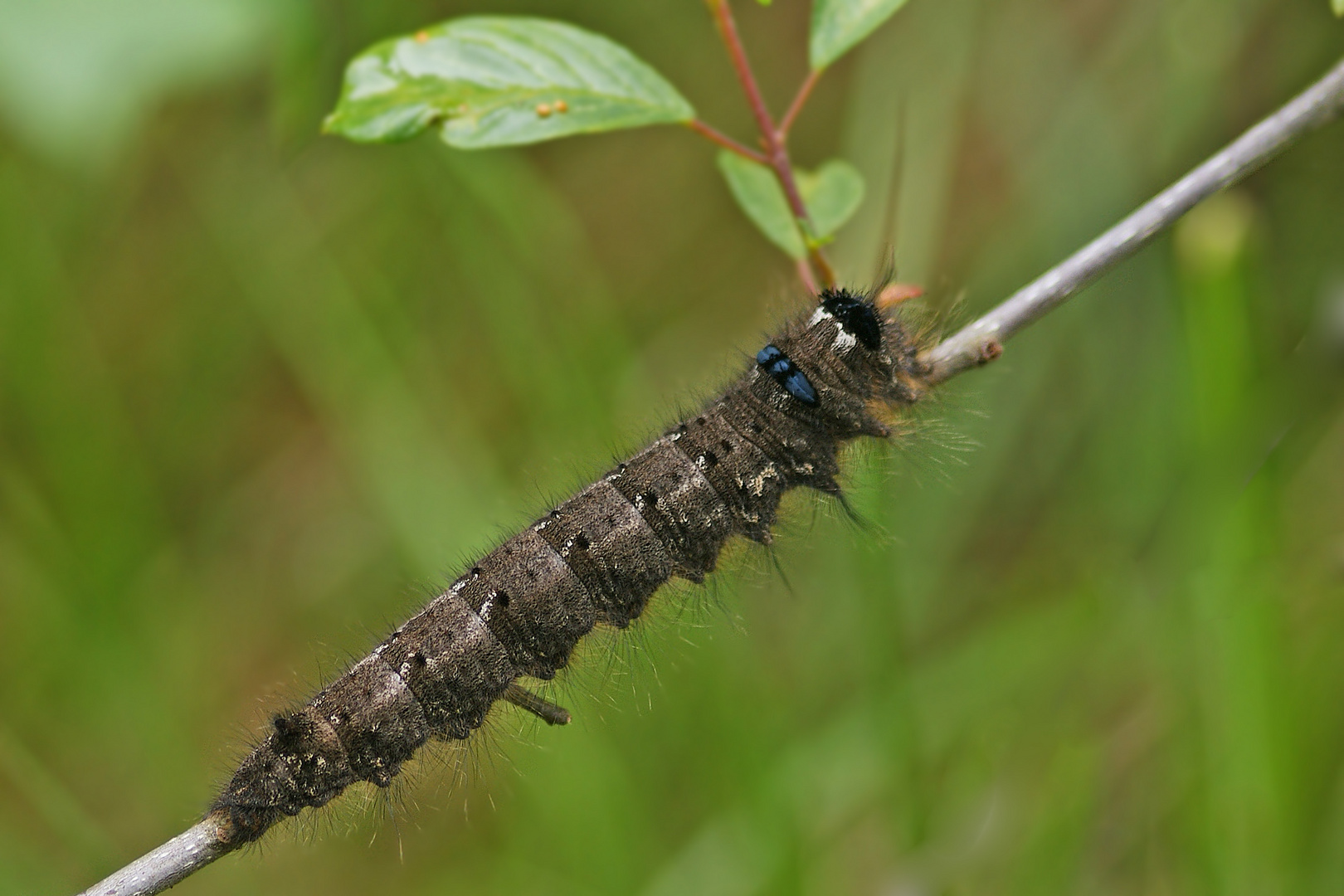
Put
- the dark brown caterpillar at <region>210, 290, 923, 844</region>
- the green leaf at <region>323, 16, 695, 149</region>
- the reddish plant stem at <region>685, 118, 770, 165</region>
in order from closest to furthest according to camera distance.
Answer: the green leaf at <region>323, 16, 695, 149</region> → the reddish plant stem at <region>685, 118, 770, 165</region> → the dark brown caterpillar at <region>210, 290, 923, 844</region>

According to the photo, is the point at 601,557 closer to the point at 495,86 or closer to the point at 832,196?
the point at 832,196

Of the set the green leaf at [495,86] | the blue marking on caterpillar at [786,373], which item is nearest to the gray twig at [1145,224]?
the blue marking on caterpillar at [786,373]

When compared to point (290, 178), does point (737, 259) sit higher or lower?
lower

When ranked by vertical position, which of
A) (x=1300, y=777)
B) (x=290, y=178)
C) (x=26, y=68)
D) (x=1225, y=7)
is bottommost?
(x=1300, y=777)

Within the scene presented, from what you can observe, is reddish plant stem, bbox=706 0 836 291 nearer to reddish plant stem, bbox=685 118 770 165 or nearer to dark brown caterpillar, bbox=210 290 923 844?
reddish plant stem, bbox=685 118 770 165

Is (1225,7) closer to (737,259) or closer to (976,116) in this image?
(976,116)

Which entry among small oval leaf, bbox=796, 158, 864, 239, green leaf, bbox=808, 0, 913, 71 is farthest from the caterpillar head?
green leaf, bbox=808, 0, 913, 71

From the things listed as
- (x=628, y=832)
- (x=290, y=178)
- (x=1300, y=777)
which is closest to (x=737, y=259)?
(x=290, y=178)
